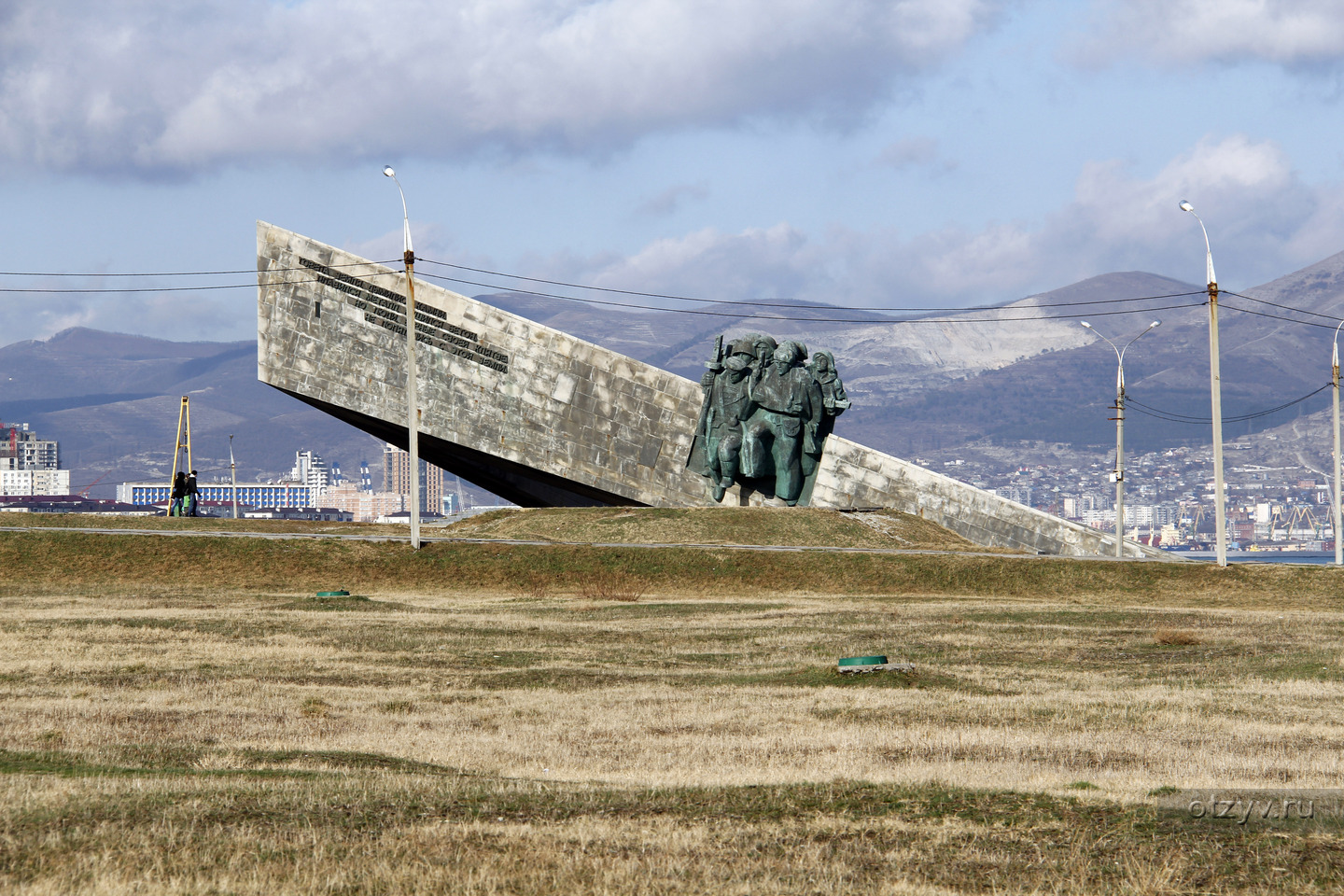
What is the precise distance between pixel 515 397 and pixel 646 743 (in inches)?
1337

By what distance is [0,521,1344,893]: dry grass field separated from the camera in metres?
8.88

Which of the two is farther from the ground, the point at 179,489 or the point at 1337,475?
the point at 1337,475

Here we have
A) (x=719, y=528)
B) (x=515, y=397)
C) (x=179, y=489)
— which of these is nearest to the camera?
(x=719, y=528)

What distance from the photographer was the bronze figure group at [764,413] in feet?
157

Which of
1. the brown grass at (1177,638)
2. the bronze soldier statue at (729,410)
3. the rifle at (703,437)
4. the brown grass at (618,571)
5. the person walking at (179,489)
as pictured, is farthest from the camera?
the person walking at (179,489)

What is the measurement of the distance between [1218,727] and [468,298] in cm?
3498

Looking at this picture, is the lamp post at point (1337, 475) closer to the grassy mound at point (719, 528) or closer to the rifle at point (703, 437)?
the grassy mound at point (719, 528)

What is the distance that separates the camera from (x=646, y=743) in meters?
14.5

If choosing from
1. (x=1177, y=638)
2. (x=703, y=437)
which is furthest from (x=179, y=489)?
(x=1177, y=638)

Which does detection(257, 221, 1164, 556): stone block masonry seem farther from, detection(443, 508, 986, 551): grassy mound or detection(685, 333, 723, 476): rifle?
detection(443, 508, 986, 551): grassy mound

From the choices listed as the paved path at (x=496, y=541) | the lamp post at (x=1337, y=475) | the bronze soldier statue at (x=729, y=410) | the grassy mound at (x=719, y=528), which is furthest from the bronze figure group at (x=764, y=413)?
the lamp post at (x=1337, y=475)

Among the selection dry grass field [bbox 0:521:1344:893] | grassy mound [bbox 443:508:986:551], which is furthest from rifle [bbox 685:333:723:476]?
dry grass field [bbox 0:521:1344:893]

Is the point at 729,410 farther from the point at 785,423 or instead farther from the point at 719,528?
the point at 719,528

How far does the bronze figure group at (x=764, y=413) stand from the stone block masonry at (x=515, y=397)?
2.48 ft
